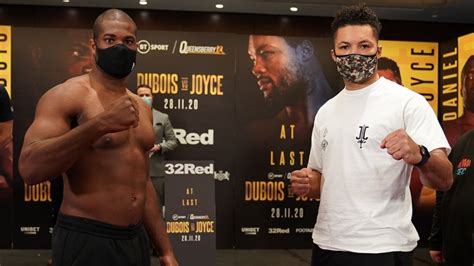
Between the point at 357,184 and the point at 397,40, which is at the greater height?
the point at 397,40

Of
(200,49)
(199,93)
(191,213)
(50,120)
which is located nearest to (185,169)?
(191,213)

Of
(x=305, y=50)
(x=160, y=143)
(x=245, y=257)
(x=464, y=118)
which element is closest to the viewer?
(x=160, y=143)

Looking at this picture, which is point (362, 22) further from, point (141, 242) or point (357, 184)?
point (141, 242)

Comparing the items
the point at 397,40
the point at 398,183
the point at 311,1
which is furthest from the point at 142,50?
the point at 398,183

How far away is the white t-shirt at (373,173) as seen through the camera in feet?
6.67

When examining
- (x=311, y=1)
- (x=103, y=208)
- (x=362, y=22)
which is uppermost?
(x=311, y=1)

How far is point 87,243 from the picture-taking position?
81.0 inches

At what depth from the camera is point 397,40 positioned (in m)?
7.47

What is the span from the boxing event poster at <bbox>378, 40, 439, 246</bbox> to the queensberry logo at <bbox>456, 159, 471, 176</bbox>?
4441mm

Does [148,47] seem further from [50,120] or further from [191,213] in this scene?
[50,120]

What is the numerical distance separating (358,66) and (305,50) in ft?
16.9

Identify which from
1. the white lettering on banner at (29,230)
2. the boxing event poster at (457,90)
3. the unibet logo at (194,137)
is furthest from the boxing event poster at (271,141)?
the white lettering on banner at (29,230)

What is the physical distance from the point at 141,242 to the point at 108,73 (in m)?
0.67

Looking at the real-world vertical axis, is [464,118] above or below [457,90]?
below
